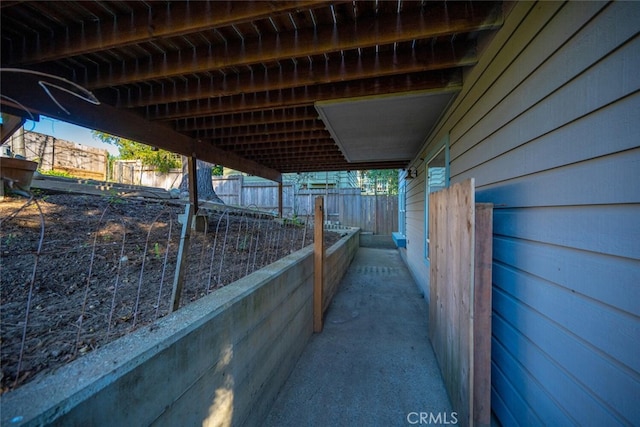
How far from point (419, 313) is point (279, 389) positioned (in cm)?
225

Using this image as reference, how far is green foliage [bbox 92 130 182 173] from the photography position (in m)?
10.9

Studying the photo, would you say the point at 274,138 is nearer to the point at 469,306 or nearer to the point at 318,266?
the point at 318,266

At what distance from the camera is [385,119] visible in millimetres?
3182

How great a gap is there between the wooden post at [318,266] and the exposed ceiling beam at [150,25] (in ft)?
6.00

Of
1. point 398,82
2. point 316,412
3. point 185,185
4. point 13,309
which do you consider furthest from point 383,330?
point 185,185

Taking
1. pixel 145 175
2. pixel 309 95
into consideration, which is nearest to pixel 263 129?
pixel 309 95

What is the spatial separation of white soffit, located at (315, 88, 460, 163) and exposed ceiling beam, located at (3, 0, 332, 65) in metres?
1.30

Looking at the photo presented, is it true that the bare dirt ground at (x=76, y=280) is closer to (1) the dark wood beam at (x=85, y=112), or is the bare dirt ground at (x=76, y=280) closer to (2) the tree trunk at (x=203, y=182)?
(1) the dark wood beam at (x=85, y=112)

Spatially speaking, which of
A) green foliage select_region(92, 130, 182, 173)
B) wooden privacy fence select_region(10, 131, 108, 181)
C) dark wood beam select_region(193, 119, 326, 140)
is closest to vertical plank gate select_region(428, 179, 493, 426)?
dark wood beam select_region(193, 119, 326, 140)

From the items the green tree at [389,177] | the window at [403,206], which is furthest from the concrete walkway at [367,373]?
the green tree at [389,177]

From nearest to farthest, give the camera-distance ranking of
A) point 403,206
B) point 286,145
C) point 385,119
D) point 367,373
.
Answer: point 367,373, point 385,119, point 286,145, point 403,206

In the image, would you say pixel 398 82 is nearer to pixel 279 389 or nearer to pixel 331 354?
pixel 331 354

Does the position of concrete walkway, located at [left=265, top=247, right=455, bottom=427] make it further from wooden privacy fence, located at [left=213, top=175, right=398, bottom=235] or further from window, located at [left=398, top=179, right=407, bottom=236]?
wooden privacy fence, located at [left=213, top=175, right=398, bottom=235]

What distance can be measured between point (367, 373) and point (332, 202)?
8802 mm
